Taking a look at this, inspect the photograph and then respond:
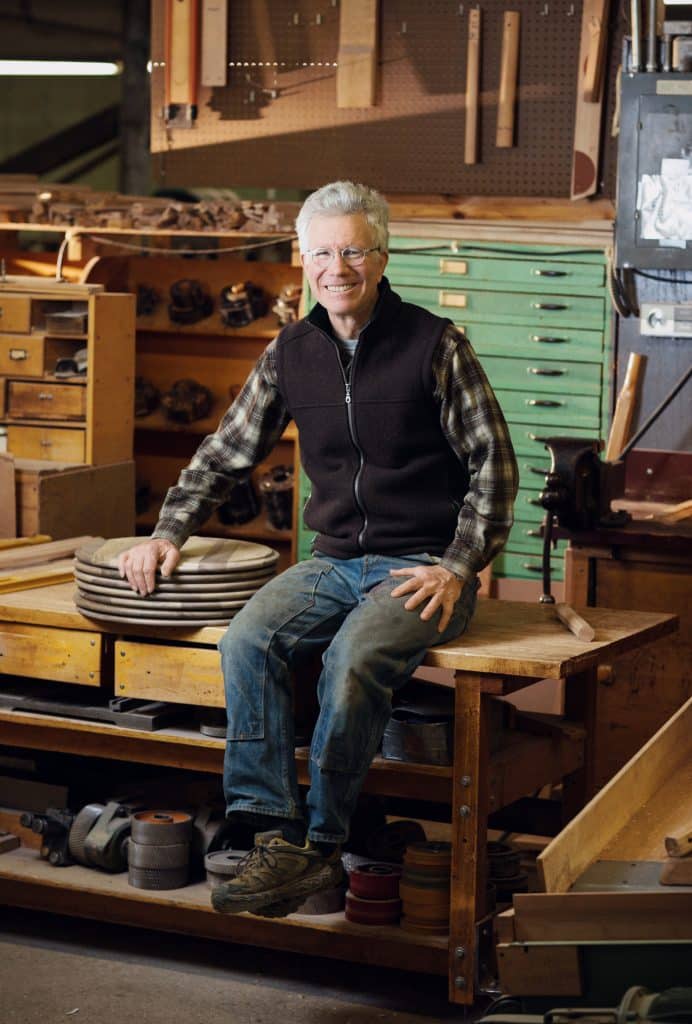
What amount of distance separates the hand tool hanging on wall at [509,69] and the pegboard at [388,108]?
0.04 meters

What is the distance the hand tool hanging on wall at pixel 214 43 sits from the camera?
281 inches

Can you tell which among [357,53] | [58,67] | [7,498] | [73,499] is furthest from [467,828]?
[58,67]

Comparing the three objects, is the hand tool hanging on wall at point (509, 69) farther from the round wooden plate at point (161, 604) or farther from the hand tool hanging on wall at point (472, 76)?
the round wooden plate at point (161, 604)

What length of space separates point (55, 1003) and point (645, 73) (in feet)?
10.9

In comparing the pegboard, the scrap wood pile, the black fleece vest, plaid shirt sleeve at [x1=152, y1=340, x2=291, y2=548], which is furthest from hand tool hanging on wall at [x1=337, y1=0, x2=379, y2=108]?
the black fleece vest

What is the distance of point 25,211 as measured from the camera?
7.04 m

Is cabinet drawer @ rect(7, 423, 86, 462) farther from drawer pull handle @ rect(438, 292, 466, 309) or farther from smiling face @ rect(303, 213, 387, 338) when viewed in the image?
smiling face @ rect(303, 213, 387, 338)

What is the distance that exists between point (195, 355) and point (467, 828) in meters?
4.23

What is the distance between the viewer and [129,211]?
6.83 metres

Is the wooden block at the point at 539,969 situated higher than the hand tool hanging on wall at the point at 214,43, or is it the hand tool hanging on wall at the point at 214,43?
the hand tool hanging on wall at the point at 214,43

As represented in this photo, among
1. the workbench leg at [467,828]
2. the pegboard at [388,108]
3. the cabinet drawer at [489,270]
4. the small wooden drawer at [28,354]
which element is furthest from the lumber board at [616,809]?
the pegboard at [388,108]

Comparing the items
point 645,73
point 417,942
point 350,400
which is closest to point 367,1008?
point 417,942

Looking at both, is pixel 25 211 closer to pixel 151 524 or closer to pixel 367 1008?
pixel 151 524

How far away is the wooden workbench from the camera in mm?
3277
